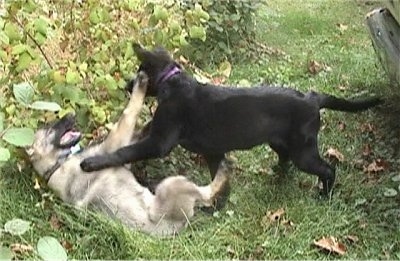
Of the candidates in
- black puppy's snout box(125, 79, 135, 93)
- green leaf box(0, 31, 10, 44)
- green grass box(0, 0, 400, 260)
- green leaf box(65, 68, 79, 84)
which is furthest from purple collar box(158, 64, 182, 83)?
green leaf box(0, 31, 10, 44)

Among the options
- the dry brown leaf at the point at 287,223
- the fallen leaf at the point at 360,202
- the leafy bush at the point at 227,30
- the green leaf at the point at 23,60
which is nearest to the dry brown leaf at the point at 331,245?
the dry brown leaf at the point at 287,223

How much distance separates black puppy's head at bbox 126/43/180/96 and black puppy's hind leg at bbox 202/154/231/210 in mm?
433

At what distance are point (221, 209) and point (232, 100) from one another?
1.70ft

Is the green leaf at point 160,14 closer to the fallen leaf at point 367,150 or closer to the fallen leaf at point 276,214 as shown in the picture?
the fallen leaf at point 276,214

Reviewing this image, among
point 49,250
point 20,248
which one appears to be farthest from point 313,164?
point 49,250

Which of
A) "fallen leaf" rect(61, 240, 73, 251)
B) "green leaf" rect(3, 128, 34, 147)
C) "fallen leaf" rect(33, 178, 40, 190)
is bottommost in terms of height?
"fallen leaf" rect(61, 240, 73, 251)

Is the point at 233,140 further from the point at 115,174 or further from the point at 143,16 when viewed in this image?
the point at 143,16

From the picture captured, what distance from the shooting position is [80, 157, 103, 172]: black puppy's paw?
12.6ft

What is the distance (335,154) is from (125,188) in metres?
1.25

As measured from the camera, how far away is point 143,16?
4.79 meters

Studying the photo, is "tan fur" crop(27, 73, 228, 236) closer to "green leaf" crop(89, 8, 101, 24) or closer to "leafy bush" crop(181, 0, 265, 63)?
"green leaf" crop(89, 8, 101, 24)

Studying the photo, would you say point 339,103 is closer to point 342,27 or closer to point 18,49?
point 18,49

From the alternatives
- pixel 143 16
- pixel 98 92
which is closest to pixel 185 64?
pixel 143 16

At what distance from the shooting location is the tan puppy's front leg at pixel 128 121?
3.96 m
